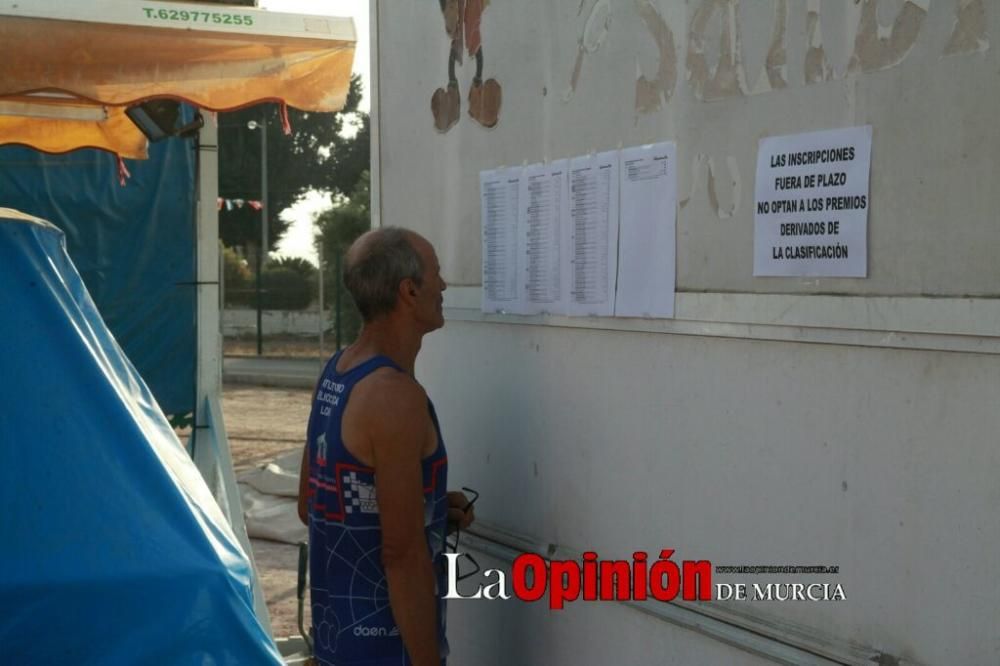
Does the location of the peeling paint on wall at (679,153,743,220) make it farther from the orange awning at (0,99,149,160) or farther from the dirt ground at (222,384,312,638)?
the dirt ground at (222,384,312,638)

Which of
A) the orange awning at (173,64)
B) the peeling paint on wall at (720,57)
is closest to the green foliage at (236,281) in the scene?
the orange awning at (173,64)

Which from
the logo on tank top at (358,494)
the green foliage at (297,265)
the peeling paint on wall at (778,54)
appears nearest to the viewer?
the peeling paint on wall at (778,54)

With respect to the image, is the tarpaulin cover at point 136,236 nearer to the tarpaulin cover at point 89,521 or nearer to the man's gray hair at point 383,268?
the man's gray hair at point 383,268

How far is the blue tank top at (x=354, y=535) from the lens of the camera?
273 centimetres

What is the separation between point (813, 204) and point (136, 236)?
829 cm

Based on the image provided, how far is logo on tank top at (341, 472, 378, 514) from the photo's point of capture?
107 inches

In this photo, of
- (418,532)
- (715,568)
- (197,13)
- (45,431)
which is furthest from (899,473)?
(197,13)

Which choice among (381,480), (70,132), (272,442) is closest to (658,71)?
(381,480)

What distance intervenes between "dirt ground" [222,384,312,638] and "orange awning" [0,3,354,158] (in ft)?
9.75

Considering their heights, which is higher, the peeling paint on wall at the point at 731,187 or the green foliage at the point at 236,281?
the peeling paint on wall at the point at 731,187

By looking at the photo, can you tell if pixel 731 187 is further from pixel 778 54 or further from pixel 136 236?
pixel 136 236

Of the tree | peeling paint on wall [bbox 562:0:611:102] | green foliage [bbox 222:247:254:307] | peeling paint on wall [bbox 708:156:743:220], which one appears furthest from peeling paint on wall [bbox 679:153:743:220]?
the tree

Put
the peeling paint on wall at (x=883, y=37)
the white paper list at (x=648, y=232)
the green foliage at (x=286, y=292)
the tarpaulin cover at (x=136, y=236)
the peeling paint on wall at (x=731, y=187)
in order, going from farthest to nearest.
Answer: the green foliage at (x=286, y=292) → the tarpaulin cover at (x=136, y=236) → the white paper list at (x=648, y=232) → the peeling paint on wall at (x=731, y=187) → the peeling paint on wall at (x=883, y=37)

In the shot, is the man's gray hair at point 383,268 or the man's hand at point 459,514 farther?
the man's hand at point 459,514
